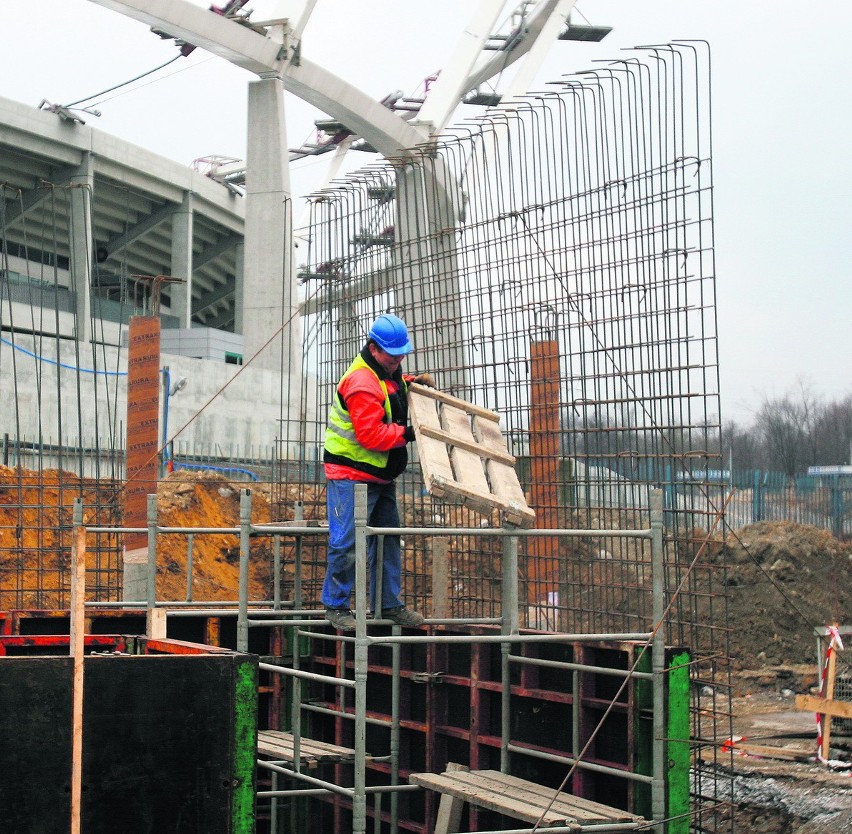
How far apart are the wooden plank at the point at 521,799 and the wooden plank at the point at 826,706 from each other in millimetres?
5196

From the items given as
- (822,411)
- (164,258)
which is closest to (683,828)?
(164,258)

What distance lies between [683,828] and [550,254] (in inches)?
167

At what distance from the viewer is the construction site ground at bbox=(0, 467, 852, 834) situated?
10422 mm

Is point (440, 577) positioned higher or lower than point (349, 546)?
lower

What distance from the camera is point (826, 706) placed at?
11750mm

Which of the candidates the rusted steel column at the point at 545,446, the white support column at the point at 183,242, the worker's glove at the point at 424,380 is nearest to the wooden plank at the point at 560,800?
the rusted steel column at the point at 545,446

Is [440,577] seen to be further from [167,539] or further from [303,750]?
[167,539]

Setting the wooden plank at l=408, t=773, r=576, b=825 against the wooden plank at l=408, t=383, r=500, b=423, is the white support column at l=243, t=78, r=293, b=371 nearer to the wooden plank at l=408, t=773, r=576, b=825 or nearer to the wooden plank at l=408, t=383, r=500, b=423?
the wooden plank at l=408, t=383, r=500, b=423

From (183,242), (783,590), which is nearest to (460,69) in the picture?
(183,242)

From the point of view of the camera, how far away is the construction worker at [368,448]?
24.0ft

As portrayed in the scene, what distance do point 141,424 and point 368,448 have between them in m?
4.89

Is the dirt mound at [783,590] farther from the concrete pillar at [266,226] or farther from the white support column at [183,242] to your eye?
the white support column at [183,242]

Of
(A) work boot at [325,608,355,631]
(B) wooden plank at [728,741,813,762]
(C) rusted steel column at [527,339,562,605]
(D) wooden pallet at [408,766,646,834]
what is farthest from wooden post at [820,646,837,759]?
Answer: (A) work boot at [325,608,355,631]

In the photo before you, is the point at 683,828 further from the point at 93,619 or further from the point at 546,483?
the point at 93,619
